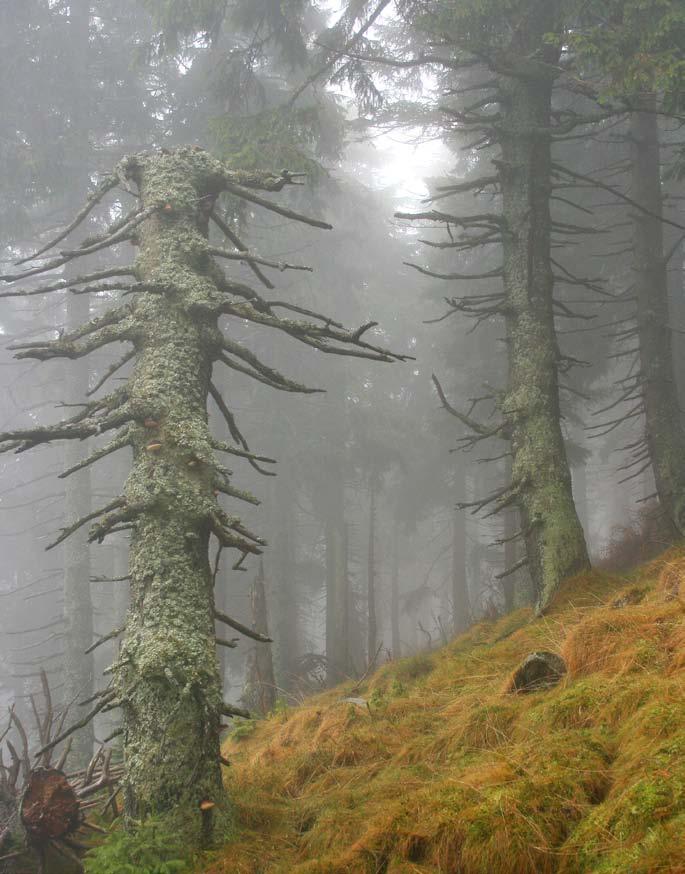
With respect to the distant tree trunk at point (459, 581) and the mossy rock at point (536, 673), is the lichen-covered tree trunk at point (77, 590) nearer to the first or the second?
the distant tree trunk at point (459, 581)

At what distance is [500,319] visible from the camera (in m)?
15.3

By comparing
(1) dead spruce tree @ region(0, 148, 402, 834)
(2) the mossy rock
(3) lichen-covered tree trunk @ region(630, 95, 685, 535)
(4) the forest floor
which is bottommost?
(4) the forest floor

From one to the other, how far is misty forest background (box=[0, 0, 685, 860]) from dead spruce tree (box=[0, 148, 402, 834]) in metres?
0.68

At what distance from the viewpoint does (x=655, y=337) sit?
30.2 feet

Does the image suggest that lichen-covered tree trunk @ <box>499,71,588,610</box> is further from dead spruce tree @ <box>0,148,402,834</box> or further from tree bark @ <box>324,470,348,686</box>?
tree bark @ <box>324,470,348,686</box>

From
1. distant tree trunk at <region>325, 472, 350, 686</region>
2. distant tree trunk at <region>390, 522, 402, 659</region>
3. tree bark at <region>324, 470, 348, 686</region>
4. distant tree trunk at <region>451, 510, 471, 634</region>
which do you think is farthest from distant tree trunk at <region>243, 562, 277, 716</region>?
distant tree trunk at <region>390, 522, 402, 659</region>

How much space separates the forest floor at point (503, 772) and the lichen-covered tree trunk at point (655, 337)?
3.47 meters

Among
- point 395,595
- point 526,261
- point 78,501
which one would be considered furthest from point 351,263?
point 526,261

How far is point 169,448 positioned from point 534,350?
4745mm

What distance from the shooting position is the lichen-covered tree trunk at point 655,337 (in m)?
8.32

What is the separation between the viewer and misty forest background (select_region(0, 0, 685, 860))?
7.99 metres

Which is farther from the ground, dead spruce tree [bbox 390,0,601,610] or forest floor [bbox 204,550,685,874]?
dead spruce tree [bbox 390,0,601,610]

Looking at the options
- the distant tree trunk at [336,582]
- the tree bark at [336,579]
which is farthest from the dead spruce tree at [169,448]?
the tree bark at [336,579]

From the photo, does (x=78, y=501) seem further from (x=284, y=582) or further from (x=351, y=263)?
(x=351, y=263)
